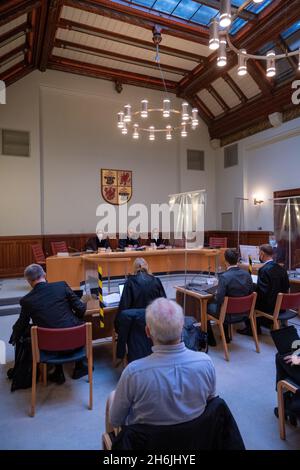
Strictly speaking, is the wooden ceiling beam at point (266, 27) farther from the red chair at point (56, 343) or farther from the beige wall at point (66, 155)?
the red chair at point (56, 343)

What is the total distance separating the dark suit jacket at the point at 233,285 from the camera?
11.2 ft

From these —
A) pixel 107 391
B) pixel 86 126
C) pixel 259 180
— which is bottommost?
pixel 107 391

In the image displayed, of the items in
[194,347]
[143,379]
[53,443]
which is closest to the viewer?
[143,379]

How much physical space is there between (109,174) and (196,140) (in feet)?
11.7

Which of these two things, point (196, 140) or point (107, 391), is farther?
point (196, 140)

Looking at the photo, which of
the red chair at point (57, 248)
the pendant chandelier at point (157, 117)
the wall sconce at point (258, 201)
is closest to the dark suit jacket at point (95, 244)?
the red chair at point (57, 248)

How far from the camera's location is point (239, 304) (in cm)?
333

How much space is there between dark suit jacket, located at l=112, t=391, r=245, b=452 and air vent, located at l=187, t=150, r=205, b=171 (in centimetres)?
968

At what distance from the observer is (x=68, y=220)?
8.48 m


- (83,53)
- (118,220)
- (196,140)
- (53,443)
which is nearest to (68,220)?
(118,220)

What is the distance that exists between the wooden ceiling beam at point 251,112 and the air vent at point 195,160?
2.73ft

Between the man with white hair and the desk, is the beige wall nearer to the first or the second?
the desk

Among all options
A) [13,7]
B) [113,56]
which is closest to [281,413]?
[13,7]

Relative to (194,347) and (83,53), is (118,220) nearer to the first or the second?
(83,53)
